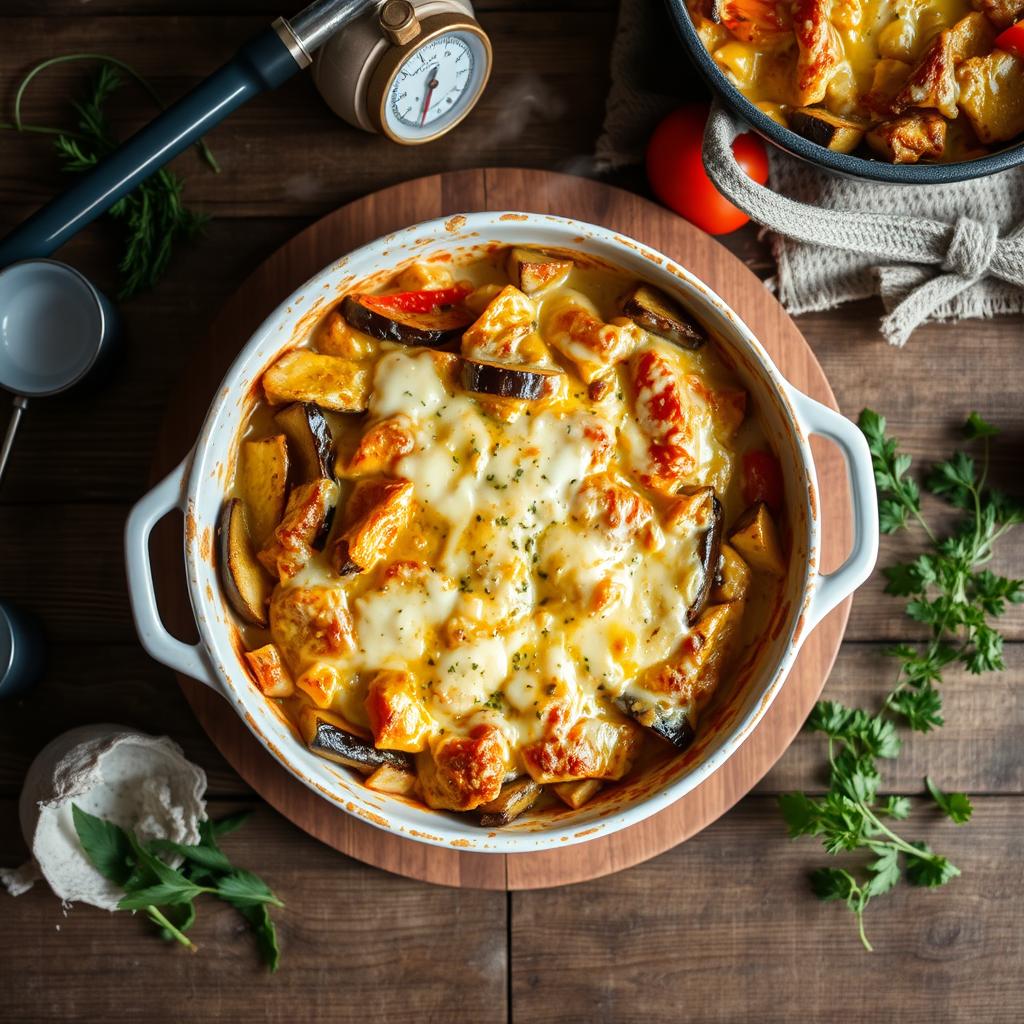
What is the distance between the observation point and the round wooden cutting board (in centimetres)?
258

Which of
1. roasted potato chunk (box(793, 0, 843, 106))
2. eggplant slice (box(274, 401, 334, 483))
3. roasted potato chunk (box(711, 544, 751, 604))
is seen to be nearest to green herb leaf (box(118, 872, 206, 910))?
eggplant slice (box(274, 401, 334, 483))

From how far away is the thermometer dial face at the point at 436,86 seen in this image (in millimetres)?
2389

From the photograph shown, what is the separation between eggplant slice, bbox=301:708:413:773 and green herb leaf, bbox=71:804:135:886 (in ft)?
2.21

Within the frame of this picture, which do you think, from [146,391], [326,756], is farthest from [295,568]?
[146,391]

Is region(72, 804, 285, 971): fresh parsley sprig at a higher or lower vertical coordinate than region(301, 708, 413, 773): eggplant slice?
lower

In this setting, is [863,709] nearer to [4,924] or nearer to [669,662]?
[669,662]

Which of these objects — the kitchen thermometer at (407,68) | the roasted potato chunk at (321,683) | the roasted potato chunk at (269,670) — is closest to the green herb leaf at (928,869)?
the roasted potato chunk at (321,683)

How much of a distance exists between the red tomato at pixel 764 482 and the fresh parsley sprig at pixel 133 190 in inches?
64.2

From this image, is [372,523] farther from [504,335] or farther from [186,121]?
[186,121]

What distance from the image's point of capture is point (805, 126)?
238cm

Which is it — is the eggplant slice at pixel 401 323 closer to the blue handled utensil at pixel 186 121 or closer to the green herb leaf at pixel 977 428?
the blue handled utensil at pixel 186 121

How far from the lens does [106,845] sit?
2.56 meters

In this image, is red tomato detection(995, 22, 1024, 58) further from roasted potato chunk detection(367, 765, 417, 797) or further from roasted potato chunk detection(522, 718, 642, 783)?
roasted potato chunk detection(367, 765, 417, 797)

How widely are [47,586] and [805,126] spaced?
2356mm
